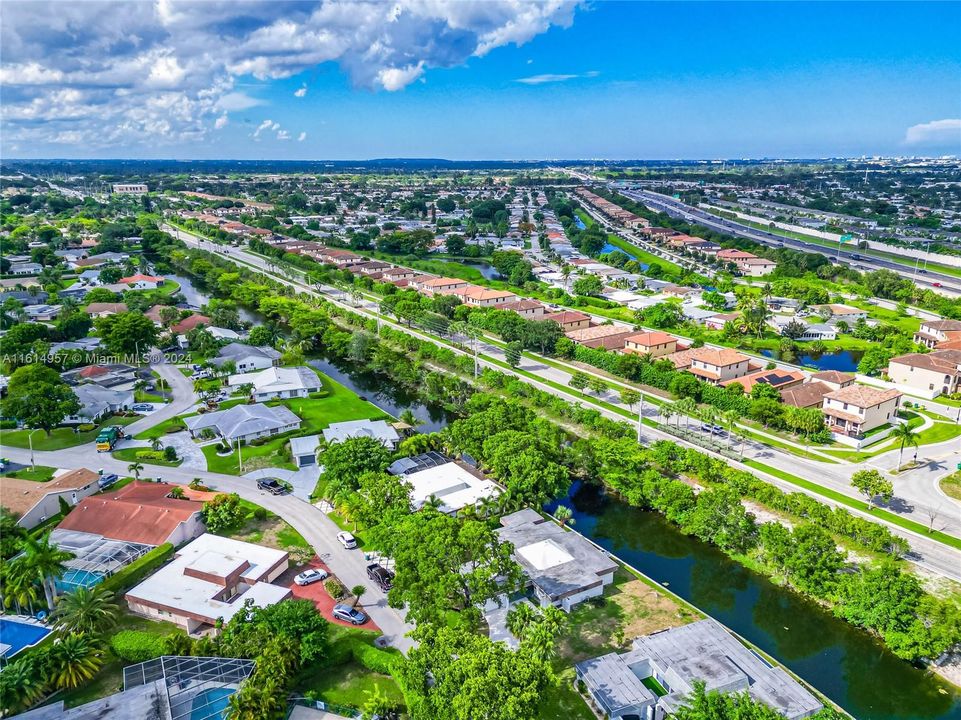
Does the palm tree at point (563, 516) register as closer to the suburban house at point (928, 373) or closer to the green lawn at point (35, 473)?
the green lawn at point (35, 473)

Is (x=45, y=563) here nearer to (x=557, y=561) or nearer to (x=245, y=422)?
(x=245, y=422)

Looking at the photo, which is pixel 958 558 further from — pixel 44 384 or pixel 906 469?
pixel 44 384

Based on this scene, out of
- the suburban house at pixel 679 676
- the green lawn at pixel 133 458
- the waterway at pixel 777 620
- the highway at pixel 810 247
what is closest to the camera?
the suburban house at pixel 679 676

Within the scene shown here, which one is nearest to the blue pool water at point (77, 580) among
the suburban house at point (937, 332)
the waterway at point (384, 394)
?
the waterway at point (384, 394)

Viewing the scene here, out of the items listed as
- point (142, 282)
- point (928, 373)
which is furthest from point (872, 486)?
point (142, 282)

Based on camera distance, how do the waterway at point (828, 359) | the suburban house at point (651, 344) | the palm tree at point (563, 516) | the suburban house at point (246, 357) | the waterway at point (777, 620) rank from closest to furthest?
the waterway at point (777, 620) < the palm tree at point (563, 516) < the suburban house at point (246, 357) < the suburban house at point (651, 344) < the waterway at point (828, 359)

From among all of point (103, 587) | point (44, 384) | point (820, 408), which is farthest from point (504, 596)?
point (44, 384)

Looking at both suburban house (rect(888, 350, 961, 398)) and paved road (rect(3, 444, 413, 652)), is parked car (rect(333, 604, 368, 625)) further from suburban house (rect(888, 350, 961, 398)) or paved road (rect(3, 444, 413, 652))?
suburban house (rect(888, 350, 961, 398))
